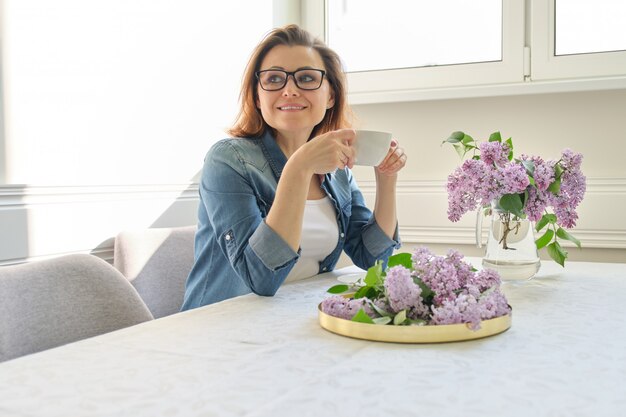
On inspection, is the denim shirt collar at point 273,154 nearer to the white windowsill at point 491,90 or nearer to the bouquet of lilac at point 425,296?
the bouquet of lilac at point 425,296

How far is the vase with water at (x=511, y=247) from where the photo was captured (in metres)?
1.37

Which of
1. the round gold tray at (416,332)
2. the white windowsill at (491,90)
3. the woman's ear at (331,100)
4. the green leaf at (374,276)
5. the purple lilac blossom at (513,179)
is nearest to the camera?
the round gold tray at (416,332)

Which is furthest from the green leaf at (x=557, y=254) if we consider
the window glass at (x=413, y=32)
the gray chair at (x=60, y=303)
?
the window glass at (x=413, y=32)

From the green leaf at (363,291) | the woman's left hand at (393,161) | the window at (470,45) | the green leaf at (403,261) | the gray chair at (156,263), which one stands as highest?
the window at (470,45)

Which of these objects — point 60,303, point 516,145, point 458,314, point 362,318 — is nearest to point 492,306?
point 458,314

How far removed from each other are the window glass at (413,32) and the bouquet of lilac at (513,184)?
3.93 ft

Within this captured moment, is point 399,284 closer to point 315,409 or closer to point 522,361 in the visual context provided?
point 522,361

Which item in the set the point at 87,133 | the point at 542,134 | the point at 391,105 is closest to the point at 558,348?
the point at 87,133

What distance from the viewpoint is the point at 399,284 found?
0.85 m

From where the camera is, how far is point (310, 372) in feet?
2.36

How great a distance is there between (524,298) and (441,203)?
1.34 m

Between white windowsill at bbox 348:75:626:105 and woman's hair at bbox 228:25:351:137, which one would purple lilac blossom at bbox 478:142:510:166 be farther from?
white windowsill at bbox 348:75:626:105

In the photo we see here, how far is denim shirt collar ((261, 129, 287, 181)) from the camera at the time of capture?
60.1 inches

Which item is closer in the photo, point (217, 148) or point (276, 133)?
point (217, 148)
